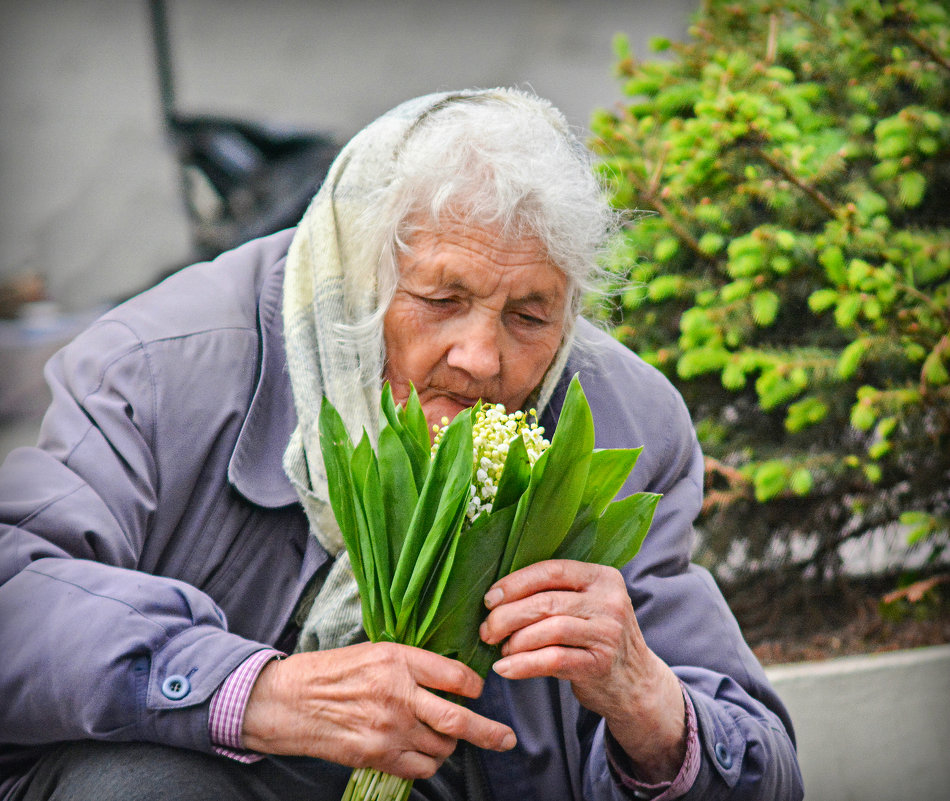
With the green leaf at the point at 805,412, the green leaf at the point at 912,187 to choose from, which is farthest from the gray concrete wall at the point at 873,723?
the green leaf at the point at 912,187

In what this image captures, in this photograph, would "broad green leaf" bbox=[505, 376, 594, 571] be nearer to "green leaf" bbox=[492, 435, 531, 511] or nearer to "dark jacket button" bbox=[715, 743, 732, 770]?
"green leaf" bbox=[492, 435, 531, 511]

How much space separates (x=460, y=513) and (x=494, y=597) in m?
0.16

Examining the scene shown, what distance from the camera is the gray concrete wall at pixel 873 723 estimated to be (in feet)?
9.88

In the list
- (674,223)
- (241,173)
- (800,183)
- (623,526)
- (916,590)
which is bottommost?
(916,590)

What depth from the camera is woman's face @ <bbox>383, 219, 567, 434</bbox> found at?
1847 mm

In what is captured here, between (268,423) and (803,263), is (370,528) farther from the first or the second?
(803,263)

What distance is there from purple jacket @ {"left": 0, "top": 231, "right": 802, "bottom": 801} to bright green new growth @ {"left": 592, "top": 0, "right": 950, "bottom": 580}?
3.73ft

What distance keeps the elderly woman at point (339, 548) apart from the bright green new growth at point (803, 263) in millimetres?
1165

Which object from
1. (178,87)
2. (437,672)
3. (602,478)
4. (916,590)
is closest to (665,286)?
(916,590)

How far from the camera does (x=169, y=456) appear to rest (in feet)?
5.90

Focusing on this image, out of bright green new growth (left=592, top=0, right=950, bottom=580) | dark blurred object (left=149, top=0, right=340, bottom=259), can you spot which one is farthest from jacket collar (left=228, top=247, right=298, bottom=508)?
dark blurred object (left=149, top=0, right=340, bottom=259)

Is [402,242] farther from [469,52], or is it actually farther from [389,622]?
[469,52]

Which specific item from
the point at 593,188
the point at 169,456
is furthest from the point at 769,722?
the point at 169,456

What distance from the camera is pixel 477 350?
1840mm
